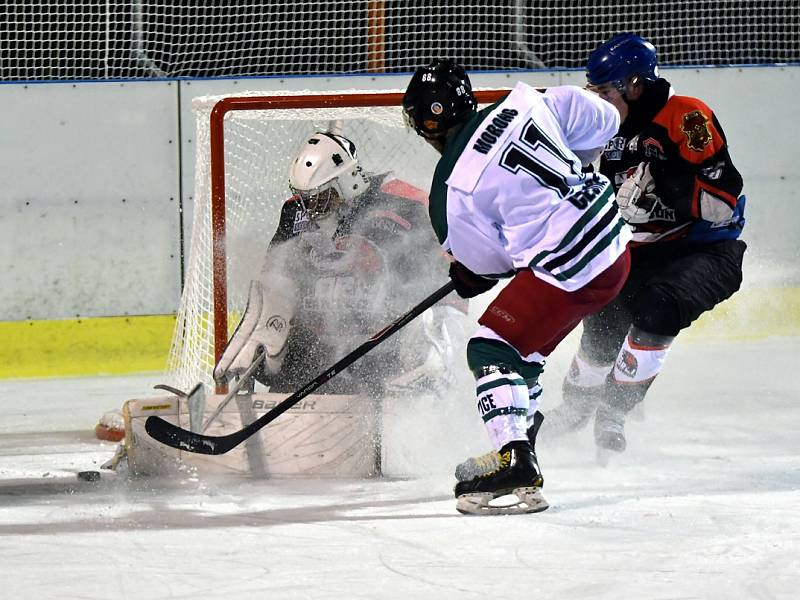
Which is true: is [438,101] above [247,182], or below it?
below

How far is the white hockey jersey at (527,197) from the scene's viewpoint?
9.32 feet

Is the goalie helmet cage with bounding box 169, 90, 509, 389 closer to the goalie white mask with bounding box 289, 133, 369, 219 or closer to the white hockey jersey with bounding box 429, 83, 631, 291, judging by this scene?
the goalie white mask with bounding box 289, 133, 369, 219

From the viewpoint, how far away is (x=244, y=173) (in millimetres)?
4531

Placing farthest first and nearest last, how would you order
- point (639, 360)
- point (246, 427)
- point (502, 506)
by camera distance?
point (639, 360) → point (246, 427) → point (502, 506)

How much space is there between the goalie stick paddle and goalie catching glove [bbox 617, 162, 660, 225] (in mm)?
668

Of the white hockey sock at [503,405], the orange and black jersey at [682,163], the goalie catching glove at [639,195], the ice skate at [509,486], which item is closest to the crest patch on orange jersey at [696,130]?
the orange and black jersey at [682,163]

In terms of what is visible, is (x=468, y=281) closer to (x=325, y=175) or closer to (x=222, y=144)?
(x=325, y=175)

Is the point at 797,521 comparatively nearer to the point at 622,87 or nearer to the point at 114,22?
the point at 622,87

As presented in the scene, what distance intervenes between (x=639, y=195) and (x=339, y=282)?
900mm

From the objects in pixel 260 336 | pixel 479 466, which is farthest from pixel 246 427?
pixel 479 466

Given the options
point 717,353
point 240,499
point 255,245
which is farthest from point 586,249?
point 717,353

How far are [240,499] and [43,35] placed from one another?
3368mm

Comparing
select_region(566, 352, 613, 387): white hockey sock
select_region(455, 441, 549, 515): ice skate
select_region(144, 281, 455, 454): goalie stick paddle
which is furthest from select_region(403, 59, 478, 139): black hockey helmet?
select_region(566, 352, 613, 387): white hockey sock

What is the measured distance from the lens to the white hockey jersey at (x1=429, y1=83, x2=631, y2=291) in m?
2.84
